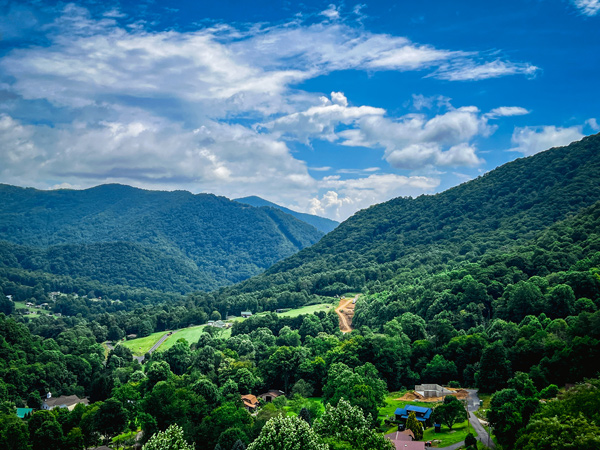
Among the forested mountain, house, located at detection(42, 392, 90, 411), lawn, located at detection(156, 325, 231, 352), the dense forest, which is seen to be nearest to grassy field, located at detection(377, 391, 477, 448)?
the dense forest

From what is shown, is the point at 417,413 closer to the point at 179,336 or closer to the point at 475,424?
the point at 475,424

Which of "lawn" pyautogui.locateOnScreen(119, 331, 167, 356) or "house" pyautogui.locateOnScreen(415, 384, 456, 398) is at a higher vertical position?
"house" pyautogui.locateOnScreen(415, 384, 456, 398)

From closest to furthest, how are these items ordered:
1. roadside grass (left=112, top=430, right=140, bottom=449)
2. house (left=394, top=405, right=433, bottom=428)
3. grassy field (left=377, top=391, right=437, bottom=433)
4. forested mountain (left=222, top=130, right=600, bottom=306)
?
house (left=394, top=405, right=433, bottom=428), grassy field (left=377, top=391, right=437, bottom=433), roadside grass (left=112, top=430, right=140, bottom=449), forested mountain (left=222, top=130, right=600, bottom=306)

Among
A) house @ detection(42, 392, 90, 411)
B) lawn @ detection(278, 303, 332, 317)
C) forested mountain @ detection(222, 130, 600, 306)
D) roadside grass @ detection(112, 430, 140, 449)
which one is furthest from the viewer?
forested mountain @ detection(222, 130, 600, 306)

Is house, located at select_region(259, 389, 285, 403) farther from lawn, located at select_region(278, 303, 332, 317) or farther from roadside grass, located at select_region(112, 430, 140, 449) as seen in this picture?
lawn, located at select_region(278, 303, 332, 317)

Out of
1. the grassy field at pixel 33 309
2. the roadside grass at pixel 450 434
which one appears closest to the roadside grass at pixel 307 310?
the roadside grass at pixel 450 434

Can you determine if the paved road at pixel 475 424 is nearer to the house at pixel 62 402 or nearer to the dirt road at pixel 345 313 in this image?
the dirt road at pixel 345 313

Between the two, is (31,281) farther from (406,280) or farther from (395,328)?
(395,328)

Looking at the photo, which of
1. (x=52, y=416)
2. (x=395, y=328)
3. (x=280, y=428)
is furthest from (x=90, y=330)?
(x=280, y=428)
